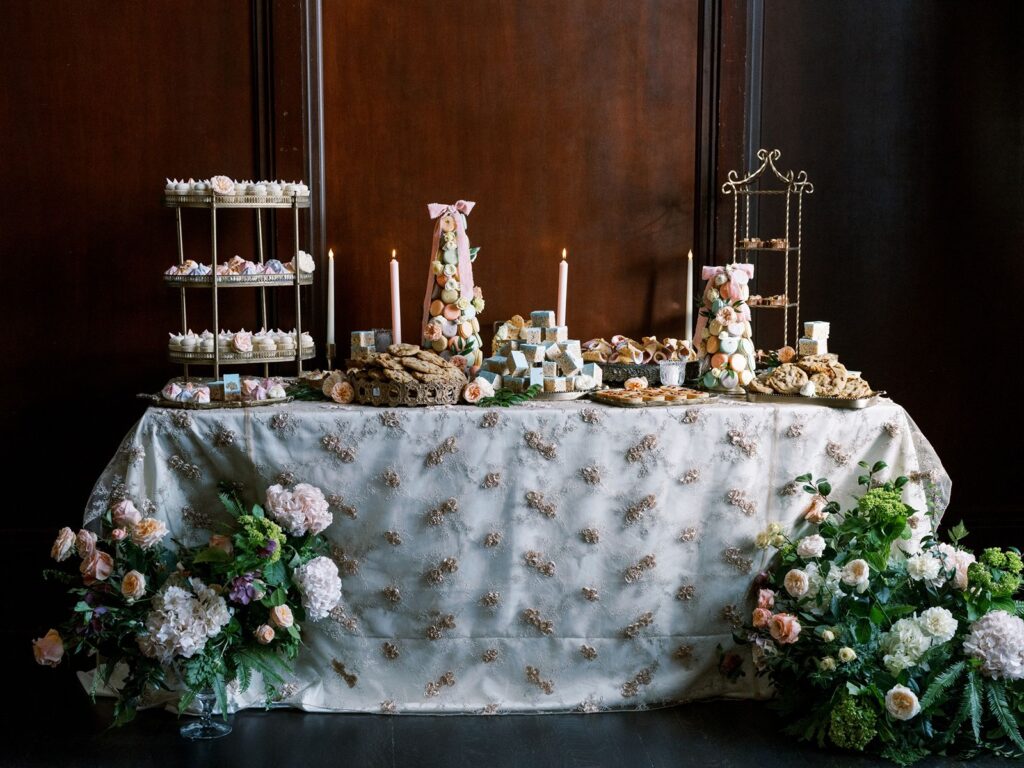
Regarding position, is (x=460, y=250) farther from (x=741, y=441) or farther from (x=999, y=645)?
(x=999, y=645)

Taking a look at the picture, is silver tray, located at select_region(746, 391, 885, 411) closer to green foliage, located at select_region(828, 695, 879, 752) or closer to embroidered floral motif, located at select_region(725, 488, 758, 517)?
embroidered floral motif, located at select_region(725, 488, 758, 517)

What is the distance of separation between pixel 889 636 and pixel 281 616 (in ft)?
5.27

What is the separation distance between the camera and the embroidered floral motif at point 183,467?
329 centimetres

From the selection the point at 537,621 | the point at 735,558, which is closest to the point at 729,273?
the point at 735,558

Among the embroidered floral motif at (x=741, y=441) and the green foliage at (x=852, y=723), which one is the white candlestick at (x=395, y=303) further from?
the green foliage at (x=852, y=723)

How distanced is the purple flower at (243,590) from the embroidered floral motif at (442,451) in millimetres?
576

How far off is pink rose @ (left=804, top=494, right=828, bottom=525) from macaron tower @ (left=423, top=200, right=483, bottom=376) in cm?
109

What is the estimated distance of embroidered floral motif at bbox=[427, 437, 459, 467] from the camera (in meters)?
3.25

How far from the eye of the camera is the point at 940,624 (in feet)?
9.97

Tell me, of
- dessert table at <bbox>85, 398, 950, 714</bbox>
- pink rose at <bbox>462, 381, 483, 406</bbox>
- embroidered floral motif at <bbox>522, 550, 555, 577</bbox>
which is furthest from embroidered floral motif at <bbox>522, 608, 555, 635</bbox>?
pink rose at <bbox>462, 381, 483, 406</bbox>

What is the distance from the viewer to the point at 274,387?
3.37 metres

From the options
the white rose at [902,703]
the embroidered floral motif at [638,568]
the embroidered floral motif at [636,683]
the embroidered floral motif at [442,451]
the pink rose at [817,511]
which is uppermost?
the embroidered floral motif at [442,451]

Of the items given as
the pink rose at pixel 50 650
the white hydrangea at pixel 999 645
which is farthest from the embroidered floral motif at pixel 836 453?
the pink rose at pixel 50 650

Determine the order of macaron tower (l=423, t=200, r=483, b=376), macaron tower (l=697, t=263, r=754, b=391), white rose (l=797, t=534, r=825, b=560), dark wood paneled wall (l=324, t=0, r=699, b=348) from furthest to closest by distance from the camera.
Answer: dark wood paneled wall (l=324, t=0, r=699, b=348) < macaron tower (l=423, t=200, r=483, b=376) < macaron tower (l=697, t=263, r=754, b=391) < white rose (l=797, t=534, r=825, b=560)
